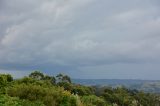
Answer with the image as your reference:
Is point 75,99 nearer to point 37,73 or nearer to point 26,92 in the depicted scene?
point 26,92

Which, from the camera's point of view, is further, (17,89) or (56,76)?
(56,76)

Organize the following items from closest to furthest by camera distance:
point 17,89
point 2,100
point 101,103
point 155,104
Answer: point 2,100, point 17,89, point 101,103, point 155,104

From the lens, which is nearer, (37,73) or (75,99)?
(75,99)

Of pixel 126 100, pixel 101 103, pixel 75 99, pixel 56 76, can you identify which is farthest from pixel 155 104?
pixel 75 99

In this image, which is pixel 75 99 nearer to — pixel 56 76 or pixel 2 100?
pixel 2 100

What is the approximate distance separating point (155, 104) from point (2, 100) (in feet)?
372

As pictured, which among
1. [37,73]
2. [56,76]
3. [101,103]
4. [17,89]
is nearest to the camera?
[17,89]

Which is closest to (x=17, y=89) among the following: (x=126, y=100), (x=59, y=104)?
(x=59, y=104)

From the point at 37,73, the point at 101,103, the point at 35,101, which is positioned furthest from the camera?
the point at 37,73

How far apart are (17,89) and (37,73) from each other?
5441cm

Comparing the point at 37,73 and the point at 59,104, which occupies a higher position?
the point at 37,73

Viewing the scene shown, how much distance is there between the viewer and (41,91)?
3266cm

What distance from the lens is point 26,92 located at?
105 ft

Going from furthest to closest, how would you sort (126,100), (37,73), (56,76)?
(126,100), (56,76), (37,73)
